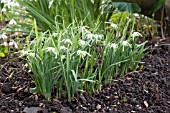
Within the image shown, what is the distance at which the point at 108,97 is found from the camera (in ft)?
7.72

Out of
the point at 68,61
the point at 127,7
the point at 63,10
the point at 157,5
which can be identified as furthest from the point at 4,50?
the point at 157,5

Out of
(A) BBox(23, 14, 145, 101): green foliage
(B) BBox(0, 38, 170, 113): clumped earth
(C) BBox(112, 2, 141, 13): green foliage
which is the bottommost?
(B) BBox(0, 38, 170, 113): clumped earth

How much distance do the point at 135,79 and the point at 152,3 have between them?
102 centimetres

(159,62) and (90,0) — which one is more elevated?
(90,0)

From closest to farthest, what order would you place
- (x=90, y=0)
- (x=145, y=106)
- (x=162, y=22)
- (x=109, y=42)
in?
(x=145, y=106), (x=109, y=42), (x=90, y=0), (x=162, y=22)

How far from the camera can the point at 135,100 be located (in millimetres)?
2340

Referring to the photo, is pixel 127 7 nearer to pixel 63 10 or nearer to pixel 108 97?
pixel 63 10

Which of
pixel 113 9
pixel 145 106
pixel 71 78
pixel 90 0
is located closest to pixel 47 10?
pixel 90 0

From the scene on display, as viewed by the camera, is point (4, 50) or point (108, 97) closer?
point (108, 97)

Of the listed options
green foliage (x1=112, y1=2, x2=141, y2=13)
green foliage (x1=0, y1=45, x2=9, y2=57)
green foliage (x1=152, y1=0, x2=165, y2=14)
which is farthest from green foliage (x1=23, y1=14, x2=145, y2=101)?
green foliage (x1=152, y1=0, x2=165, y2=14)

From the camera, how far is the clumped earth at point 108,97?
2199 millimetres

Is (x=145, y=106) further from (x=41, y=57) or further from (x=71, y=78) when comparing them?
(x=41, y=57)

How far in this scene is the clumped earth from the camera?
86.6 inches

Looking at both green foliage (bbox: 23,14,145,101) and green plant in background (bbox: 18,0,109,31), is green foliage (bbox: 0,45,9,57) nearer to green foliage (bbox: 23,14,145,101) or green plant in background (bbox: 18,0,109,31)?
green plant in background (bbox: 18,0,109,31)
